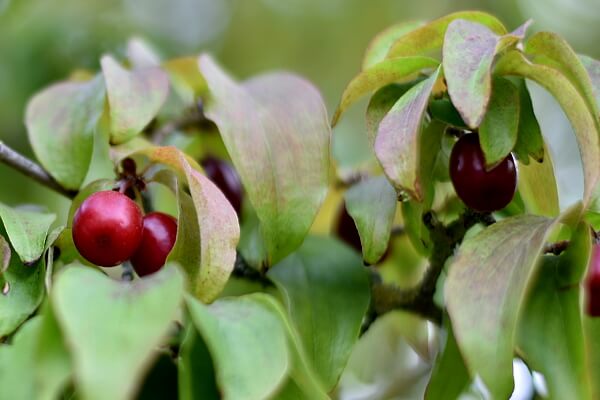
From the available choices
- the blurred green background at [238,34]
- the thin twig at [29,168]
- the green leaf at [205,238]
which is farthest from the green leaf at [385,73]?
the blurred green background at [238,34]

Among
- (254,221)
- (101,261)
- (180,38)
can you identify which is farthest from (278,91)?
(180,38)

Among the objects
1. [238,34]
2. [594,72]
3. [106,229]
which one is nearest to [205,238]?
[106,229]

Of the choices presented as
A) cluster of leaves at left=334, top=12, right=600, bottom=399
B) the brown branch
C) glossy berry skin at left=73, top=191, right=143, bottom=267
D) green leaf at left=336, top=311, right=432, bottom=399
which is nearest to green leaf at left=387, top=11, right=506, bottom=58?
cluster of leaves at left=334, top=12, right=600, bottom=399

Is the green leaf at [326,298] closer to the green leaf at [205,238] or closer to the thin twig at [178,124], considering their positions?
the green leaf at [205,238]

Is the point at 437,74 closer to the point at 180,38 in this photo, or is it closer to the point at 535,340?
the point at 535,340

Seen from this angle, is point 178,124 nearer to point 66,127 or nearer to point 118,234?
point 66,127

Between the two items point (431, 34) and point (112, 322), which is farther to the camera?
point (431, 34)

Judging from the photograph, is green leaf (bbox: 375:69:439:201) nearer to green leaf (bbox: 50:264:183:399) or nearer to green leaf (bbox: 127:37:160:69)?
green leaf (bbox: 50:264:183:399)
